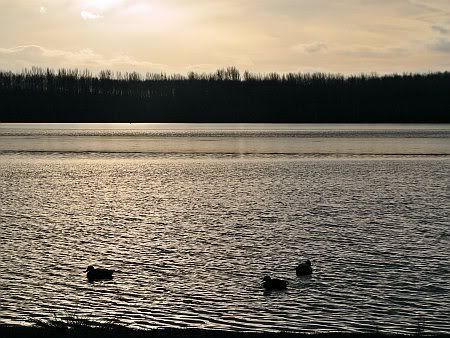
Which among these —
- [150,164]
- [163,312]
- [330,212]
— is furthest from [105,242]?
[150,164]

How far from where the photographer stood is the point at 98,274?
2027cm

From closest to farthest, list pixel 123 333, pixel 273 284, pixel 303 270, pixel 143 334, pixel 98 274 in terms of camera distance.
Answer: pixel 143 334, pixel 123 333, pixel 273 284, pixel 98 274, pixel 303 270

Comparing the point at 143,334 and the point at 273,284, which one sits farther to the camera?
the point at 273,284

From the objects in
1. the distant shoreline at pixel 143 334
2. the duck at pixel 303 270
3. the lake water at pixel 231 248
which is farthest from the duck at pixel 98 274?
the duck at pixel 303 270

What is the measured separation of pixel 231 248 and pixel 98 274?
607cm

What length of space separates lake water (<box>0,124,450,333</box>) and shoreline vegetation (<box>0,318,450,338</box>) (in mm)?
910

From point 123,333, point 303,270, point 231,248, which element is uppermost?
point 123,333

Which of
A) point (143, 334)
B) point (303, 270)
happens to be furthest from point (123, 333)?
point (303, 270)

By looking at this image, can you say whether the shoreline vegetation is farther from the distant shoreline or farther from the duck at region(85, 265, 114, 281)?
the duck at region(85, 265, 114, 281)

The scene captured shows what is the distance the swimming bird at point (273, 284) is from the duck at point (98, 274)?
462 cm

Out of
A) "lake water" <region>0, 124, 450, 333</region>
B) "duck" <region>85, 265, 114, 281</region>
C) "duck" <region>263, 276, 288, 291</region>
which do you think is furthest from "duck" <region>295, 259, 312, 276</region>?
"duck" <region>85, 265, 114, 281</region>

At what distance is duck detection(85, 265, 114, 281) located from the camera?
66.3 ft

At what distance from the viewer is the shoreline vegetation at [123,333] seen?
545 inches

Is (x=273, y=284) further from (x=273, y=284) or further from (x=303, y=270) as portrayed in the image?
(x=303, y=270)
